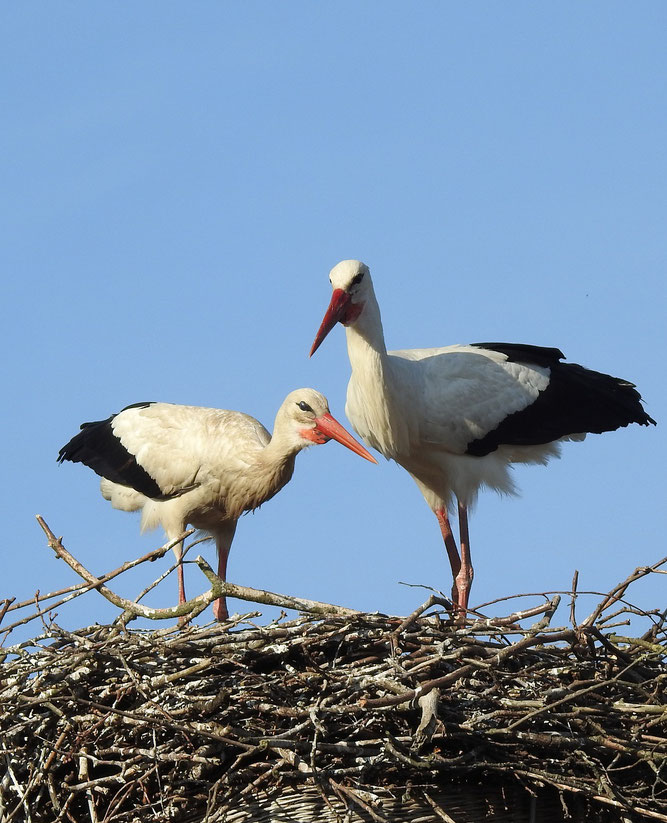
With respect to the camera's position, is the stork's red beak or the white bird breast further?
the white bird breast

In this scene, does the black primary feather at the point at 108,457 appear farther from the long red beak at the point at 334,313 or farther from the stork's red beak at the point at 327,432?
the long red beak at the point at 334,313

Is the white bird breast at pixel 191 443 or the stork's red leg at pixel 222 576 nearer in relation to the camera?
the white bird breast at pixel 191 443

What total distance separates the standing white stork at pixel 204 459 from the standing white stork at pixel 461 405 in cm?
28

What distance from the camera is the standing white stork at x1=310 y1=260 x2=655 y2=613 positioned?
6.15 m

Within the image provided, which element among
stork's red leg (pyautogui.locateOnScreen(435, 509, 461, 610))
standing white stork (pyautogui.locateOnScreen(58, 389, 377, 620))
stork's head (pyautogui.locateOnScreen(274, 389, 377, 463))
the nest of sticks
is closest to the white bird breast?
standing white stork (pyautogui.locateOnScreen(58, 389, 377, 620))

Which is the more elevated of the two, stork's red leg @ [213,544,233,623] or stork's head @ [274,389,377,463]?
stork's head @ [274,389,377,463]

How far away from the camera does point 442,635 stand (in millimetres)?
3932

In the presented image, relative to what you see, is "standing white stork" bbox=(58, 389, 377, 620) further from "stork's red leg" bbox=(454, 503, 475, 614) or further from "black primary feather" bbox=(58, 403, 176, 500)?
"stork's red leg" bbox=(454, 503, 475, 614)

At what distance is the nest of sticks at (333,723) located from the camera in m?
3.70

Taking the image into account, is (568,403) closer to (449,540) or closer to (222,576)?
(449,540)

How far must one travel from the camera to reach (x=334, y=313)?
6039 mm

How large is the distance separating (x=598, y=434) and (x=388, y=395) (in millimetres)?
1332

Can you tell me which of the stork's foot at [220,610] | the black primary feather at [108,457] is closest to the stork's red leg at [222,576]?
the stork's foot at [220,610]

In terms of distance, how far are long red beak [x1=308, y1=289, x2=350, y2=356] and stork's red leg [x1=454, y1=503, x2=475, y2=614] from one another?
43.6 inches
